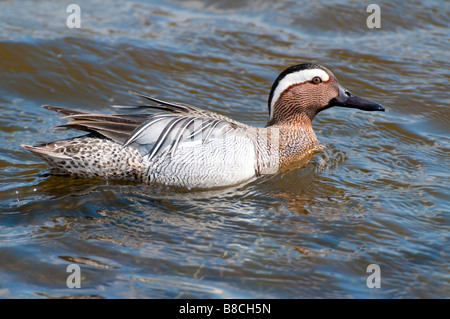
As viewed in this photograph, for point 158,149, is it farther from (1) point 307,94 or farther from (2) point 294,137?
(1) point 307,94

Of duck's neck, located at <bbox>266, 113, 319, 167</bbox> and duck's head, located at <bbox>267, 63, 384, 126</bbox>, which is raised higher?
Answer: duck's head, located at <bbox>267, 63, 384, 126</bbox>

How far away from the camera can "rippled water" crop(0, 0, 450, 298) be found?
4.87 metres

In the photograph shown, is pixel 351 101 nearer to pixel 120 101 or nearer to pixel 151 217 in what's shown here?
pixel 151 217

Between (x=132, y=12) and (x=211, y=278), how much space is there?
7.83m

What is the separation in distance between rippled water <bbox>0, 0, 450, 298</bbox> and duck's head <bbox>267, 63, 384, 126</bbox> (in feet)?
2.05

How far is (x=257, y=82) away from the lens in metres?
9.56

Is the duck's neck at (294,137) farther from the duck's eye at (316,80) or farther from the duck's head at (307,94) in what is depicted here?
the duck's eye at (316,80)

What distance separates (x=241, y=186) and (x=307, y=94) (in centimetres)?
152

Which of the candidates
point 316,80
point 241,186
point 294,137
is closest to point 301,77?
point 316,80

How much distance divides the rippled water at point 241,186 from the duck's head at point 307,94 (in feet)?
2.05

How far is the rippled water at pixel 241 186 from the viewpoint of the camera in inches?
192

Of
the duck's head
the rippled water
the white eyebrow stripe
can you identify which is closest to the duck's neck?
the duck's head

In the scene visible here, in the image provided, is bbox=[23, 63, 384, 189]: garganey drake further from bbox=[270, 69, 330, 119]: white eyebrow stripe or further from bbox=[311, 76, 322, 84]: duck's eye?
bbox=[311, 76, 322, 84]: duck's eye

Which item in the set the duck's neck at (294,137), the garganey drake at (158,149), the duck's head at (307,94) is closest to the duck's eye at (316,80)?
the duck's head at (307,94)
